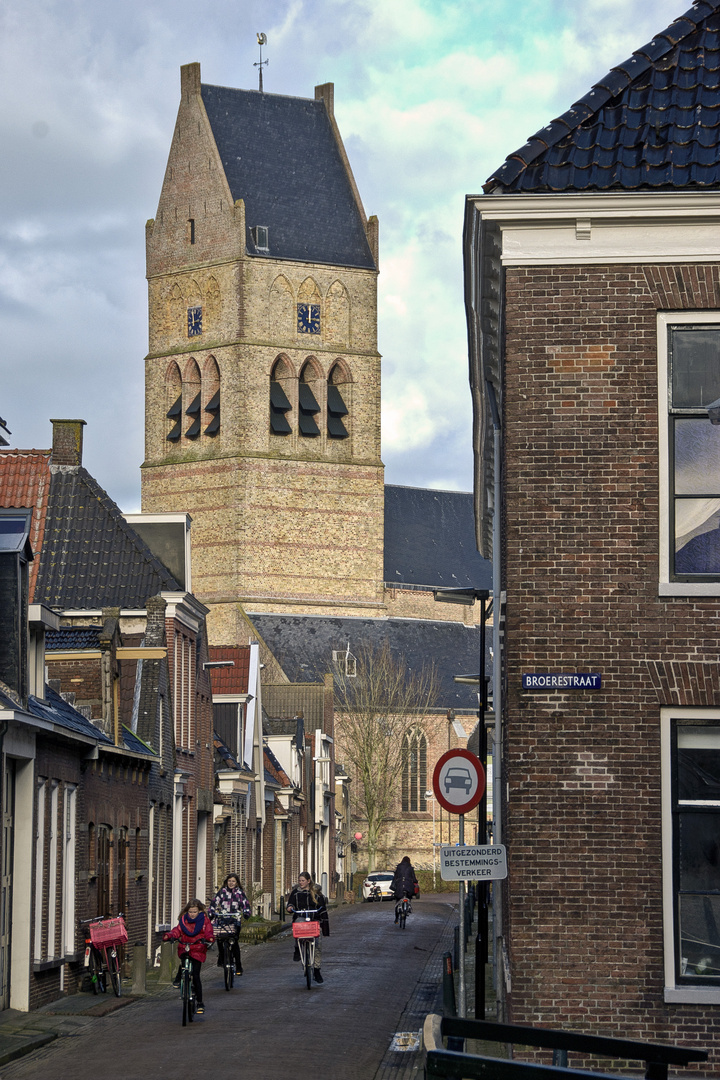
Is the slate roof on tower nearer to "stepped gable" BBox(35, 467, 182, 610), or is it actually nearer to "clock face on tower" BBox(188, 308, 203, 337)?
"clock face on tower" BBox(188, 308, 203, 337)

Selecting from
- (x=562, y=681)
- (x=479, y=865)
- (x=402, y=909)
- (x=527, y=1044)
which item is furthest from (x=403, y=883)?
(x=527, y=1044)

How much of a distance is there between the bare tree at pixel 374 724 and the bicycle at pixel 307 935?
178 ft

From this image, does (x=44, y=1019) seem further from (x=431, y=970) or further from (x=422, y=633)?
(x=422, y=633)

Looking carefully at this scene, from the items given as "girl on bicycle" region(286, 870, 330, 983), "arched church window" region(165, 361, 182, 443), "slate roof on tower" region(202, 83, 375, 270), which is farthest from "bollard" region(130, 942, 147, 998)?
"arched church window" region(165, 361, 182, 443)

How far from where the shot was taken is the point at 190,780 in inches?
1157

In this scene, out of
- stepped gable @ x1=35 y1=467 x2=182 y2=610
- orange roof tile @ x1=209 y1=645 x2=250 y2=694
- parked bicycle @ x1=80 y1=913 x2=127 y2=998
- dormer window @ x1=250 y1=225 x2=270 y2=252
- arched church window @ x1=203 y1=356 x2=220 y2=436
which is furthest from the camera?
dormer window @ x1=250 y1=225 x2=270 y2=252

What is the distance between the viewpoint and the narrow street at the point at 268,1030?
1359cm

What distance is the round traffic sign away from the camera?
13180mm

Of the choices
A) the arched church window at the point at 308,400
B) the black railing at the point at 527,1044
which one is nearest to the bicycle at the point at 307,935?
the black railing at the point at 527,1044

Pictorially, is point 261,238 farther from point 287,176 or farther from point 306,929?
point 306,929

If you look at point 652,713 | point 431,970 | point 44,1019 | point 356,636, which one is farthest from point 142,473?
point 652,713

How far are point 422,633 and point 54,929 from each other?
68.4 metres

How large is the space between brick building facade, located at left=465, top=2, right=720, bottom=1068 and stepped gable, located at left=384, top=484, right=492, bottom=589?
75.8 metres

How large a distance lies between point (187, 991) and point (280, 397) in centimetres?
6552
